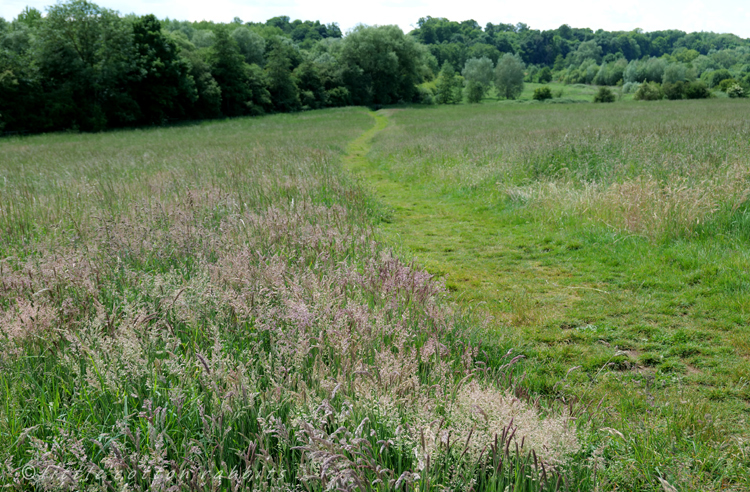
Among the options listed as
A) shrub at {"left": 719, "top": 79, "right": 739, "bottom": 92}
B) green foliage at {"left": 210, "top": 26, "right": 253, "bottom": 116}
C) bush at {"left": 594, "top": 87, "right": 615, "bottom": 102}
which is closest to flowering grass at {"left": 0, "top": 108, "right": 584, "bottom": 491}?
green foliage at {"left": 210, "top": 26, "right": 253, "bottom": 116}

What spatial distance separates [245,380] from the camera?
2.28m

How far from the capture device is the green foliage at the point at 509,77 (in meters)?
97.9

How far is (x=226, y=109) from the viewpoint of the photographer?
53.6 m

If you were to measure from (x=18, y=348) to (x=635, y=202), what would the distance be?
794 centimetres

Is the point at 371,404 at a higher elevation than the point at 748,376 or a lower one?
higher

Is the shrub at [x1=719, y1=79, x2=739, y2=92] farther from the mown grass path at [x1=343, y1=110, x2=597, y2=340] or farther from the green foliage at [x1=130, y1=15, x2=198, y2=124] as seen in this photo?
the mown grass path at [x1=343, y1=110, x2=597, y2=340]

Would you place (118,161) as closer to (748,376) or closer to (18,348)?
(18,348)

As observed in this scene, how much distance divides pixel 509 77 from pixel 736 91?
138 ft

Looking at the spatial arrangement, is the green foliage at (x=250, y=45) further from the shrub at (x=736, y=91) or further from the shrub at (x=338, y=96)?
the shrub at (x=736, y=91)

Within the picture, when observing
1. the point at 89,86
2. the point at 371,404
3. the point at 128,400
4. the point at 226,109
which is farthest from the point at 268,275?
the point at 226,109

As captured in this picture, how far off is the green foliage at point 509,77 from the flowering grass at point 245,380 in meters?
105

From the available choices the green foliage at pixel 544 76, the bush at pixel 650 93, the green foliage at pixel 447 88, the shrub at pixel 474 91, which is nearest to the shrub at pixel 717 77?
the bush at pixel 650 93

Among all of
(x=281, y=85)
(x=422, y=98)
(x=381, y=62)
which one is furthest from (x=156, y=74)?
(x=422, y=98)

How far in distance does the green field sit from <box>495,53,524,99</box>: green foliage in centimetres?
9883
